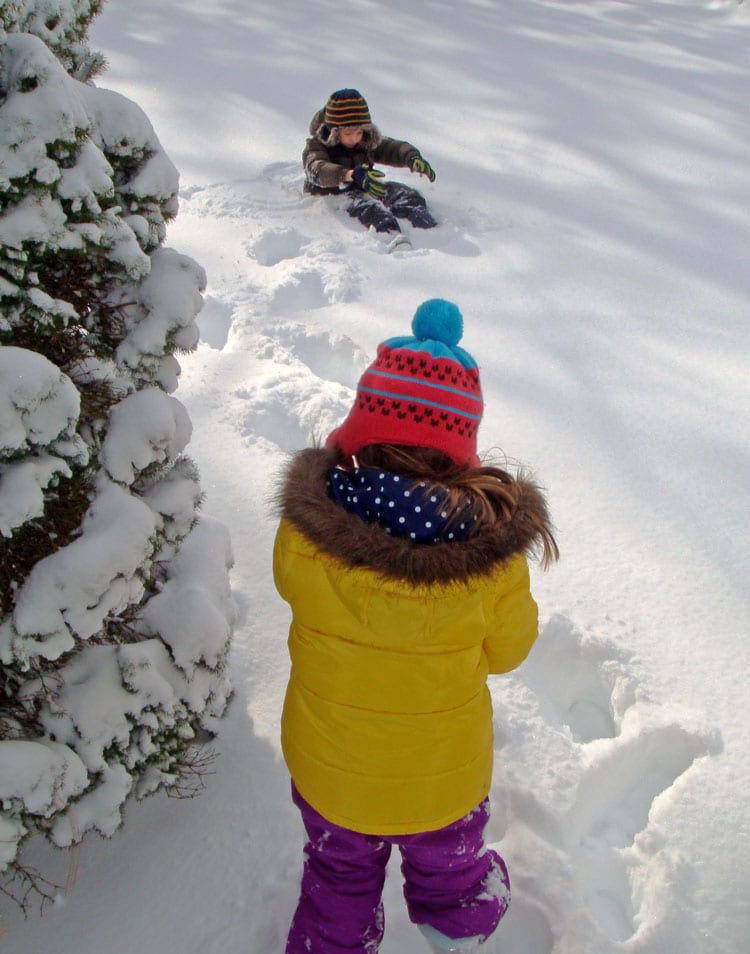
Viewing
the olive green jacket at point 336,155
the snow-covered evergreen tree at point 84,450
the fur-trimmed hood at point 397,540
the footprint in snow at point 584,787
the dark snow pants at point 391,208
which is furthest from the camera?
the olive green jacket at point 336,155

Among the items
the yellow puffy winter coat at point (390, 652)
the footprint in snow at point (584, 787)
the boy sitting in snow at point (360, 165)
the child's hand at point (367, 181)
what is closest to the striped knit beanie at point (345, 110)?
the boy sitting in snow at point (360, 165)

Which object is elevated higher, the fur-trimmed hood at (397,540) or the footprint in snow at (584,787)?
the fur-trimmed hood at (397,540)

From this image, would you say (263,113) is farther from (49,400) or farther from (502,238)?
(49,400)

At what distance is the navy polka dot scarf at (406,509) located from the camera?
129 centimetres

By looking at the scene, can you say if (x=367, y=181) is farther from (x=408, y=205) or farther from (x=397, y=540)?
(x=397, y=540)

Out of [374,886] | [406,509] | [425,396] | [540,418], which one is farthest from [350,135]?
[374,886]

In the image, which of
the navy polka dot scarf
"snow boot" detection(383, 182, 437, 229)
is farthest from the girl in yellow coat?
"snow boot" detection(383, 182, 437, 229)

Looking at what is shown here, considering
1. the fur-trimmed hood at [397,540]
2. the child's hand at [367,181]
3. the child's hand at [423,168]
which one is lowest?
the child's hand at [367,181]

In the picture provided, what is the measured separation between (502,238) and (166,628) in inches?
140

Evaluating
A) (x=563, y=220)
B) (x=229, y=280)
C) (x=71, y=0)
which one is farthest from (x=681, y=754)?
(x=563, y=220)

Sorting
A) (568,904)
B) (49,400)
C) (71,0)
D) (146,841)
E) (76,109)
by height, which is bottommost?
(146,841)

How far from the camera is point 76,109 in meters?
1.17

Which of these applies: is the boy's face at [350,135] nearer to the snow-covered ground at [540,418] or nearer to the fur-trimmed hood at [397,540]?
the snow-covered ground at [540,418]

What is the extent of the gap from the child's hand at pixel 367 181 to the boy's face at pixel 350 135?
1.03 ft
